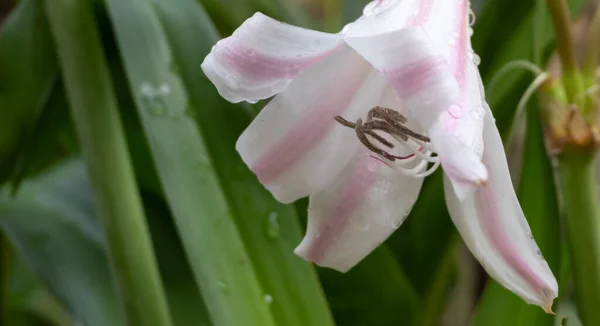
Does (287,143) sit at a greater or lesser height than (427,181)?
greater

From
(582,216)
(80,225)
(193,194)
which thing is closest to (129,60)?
(193,194)

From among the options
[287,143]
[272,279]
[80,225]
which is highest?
[287,143]

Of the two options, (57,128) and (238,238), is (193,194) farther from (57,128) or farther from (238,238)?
(57,128)

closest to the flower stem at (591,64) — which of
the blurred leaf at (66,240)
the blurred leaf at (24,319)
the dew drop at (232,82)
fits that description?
the dew drop at (232,82)

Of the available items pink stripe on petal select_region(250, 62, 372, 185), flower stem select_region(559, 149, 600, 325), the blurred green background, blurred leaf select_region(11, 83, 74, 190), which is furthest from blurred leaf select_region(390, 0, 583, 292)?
blurred leaf select_region(11, 83, 74, 190)

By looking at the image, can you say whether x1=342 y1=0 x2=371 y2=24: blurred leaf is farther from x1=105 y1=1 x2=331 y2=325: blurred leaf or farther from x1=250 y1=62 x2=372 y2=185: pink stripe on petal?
x1=250 y1=62 x2=372 y2=185: pink stripe on petal

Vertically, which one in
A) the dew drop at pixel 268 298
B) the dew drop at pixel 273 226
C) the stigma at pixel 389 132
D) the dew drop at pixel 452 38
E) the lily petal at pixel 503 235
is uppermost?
the dew drop at pixel 452 38

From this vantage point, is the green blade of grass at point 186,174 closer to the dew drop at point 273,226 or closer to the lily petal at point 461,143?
the dew drop at point 273,226

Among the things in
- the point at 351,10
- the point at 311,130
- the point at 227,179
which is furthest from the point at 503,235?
the point at 351,10
